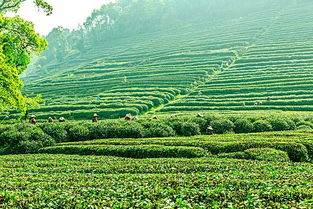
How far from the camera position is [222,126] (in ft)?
93.0

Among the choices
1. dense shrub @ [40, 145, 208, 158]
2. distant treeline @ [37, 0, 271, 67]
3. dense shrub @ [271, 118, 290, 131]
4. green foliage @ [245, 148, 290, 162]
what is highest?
distant treeline @ [37, 0, 271, 67]

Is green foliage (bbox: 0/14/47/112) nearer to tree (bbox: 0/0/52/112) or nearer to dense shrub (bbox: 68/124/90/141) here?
tree (bbox: 0/0/52/112)

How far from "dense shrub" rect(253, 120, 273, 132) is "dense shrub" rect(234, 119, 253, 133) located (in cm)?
55

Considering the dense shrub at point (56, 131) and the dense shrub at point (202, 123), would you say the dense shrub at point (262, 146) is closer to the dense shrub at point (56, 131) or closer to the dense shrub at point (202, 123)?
the dense shrub at point (202, 123)

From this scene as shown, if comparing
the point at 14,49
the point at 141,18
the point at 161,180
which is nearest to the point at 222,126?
the point at 161,180

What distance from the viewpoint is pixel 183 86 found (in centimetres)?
6162

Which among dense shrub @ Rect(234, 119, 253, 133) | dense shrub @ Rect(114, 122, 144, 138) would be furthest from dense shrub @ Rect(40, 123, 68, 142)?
dense shrub @ Rect(234, 119, 253, 133)

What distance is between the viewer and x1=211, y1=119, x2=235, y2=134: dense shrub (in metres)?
28.3

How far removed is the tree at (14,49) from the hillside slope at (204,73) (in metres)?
19.4

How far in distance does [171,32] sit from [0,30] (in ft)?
383

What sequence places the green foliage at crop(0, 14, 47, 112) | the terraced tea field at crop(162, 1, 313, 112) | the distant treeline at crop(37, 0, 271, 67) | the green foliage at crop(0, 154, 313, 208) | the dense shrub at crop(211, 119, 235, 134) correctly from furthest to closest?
1. the distant treeline at crop(37, 0, 271, 67)
2. the terraced tea field at crop(162, 1, 313, 112)
3. the dense shrub at crop(211, 119, 235, 134)
4. the green foliage at crop(0, 14, 47, 112)
5. the green foliage at crop(0, 154, 313, 208)

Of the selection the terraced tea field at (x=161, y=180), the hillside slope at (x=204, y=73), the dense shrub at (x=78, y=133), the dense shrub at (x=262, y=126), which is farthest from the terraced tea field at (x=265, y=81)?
the terraced tea field at (x=161, y=180)

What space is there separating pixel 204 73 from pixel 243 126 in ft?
135

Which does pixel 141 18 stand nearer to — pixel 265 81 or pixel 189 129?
Result: pixel 265 81
